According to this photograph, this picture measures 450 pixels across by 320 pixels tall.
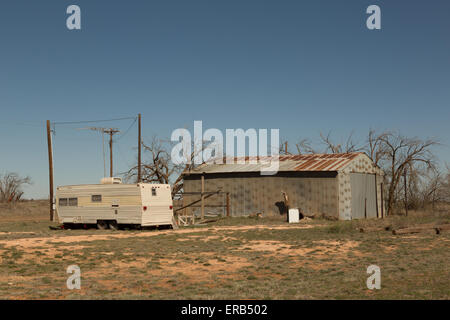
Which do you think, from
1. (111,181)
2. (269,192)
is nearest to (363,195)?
(269,192)

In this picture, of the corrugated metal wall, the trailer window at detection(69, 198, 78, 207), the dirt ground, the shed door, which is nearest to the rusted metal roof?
the corrugated metal wall

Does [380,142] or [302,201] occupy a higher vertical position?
[380,142]

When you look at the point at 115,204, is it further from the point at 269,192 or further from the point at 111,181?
the point at 269,192

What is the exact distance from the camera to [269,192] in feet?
122

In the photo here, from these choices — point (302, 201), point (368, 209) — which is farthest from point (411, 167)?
point (302, 201)

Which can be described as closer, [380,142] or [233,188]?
[233,188]

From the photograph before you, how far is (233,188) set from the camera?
38.8 metres

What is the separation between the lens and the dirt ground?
9836 mm

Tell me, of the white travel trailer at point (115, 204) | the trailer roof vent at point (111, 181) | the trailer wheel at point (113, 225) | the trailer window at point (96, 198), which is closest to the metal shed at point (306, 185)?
the trailer roof vent at point (111, 181)

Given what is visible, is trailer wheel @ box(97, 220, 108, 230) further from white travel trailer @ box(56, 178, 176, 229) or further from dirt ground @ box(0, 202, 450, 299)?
dirt ground @ box(0, 202, 450, 299)

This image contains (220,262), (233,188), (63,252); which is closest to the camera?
(220,262)
